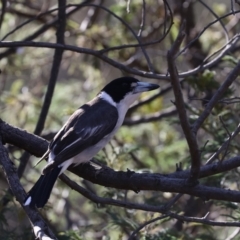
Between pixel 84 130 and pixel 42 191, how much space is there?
0.95 metres

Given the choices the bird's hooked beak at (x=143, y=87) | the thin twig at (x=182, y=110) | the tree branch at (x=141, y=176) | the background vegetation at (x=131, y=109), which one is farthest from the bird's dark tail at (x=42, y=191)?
the bird's hooked beak at (x=143, y=87)

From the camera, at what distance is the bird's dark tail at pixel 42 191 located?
2.81m

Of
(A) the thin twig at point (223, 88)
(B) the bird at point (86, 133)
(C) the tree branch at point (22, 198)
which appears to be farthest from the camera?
(B) the bird at point (86, 133)

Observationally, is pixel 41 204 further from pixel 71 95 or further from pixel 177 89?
pixel 71 95

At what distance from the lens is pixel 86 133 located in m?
4.00

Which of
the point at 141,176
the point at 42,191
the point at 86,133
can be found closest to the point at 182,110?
the point at 141,176

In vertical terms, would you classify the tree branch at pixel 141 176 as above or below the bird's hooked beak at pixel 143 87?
below

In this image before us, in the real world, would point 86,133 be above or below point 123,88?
below

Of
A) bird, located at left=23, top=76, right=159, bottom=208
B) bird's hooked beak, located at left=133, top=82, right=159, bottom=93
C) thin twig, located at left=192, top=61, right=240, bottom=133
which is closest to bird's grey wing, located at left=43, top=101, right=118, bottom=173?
bird, located at left=23, top=76, right=159, bottom=208

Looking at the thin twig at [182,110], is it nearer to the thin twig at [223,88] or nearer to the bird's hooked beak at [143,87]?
the thin twig at [223,88]

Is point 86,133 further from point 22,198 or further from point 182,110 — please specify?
point 182,110

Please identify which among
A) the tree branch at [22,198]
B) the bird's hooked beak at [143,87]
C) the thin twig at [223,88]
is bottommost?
the tree branch at [22,198]

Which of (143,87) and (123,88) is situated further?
(123,88)

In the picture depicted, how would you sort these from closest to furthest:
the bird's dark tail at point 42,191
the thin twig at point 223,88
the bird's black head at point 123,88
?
1. the thin twig at point 223,88
2. the bird's dark tail at point 42,191
3. the bird's black head at point 123,88
